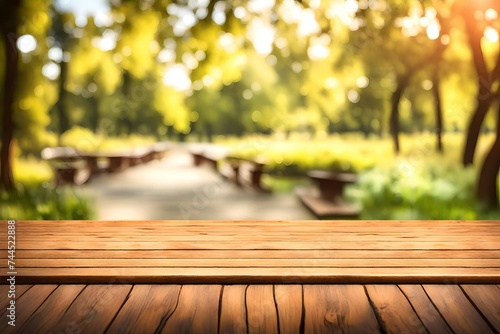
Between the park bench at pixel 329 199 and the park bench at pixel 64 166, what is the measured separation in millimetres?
3718

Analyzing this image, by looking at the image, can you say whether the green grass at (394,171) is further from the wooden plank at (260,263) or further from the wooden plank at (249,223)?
the wooden plank at (260,263)

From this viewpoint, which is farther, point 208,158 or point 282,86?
point 282,86

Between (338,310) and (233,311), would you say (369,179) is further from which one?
(233,311)

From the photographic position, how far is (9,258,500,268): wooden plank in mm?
3279

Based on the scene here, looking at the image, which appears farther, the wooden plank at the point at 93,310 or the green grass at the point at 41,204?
the green grass at the point at 41,204

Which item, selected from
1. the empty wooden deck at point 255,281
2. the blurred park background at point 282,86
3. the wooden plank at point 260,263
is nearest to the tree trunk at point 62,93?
the blurred park background at point 282,86

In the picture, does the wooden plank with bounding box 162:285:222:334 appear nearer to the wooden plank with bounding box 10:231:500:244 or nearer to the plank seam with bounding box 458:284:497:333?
the wooden plank with bounding box 10:231:500:244

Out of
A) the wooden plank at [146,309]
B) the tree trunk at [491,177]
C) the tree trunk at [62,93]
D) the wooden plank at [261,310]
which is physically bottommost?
the tree trunk at [491,177]

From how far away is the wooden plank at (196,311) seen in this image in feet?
8.11

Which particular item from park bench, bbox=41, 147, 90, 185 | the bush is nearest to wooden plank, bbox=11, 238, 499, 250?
the bush

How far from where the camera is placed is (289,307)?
8.91 feet

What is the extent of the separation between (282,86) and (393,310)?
13.6m

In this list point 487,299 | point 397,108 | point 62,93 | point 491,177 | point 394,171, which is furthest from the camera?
point 62,93

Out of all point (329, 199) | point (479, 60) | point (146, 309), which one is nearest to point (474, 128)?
point (479, 60)
